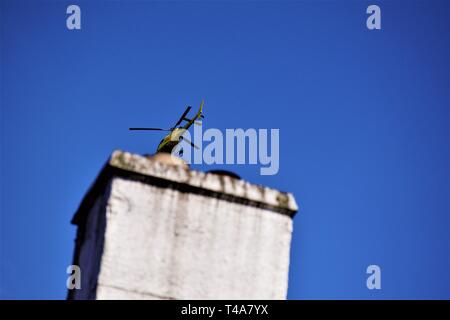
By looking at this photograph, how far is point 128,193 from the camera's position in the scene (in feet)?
Result: 21.3

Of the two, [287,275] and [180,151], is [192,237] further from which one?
[180,151]

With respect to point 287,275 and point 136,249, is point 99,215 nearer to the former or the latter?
point 136,249

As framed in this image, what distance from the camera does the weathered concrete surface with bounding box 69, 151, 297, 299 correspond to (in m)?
6.32

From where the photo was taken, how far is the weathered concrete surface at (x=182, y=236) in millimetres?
6320

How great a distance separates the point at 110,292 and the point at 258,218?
40.5 inches

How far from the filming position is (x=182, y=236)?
6461 millimetres
